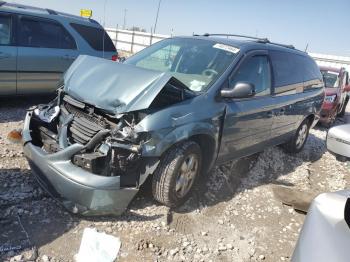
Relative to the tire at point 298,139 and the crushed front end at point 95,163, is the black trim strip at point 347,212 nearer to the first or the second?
the crushed front end at point 95,163

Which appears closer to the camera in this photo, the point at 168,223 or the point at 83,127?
the point at 83,127

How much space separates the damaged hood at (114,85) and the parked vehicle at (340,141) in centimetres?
151

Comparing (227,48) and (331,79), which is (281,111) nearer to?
(227,48)

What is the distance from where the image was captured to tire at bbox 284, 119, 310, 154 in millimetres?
6499

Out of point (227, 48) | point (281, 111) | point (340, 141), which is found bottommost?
point (281, 111)

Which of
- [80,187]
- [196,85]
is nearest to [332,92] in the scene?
[196,85]

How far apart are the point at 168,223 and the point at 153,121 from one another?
3.48 ft

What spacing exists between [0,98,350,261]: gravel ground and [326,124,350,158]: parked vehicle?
→ 122cm

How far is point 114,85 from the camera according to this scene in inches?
142

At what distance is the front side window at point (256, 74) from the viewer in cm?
435

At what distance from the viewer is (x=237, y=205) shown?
14.4 ft

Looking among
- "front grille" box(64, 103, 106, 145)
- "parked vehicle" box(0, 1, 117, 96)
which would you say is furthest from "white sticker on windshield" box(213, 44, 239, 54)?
"parked vehicle" box(0, 1, 117, 96)

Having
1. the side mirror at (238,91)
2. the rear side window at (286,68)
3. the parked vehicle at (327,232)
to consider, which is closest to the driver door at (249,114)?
the side mirror at (238,91)

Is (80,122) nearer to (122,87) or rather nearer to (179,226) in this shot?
(122,87)
